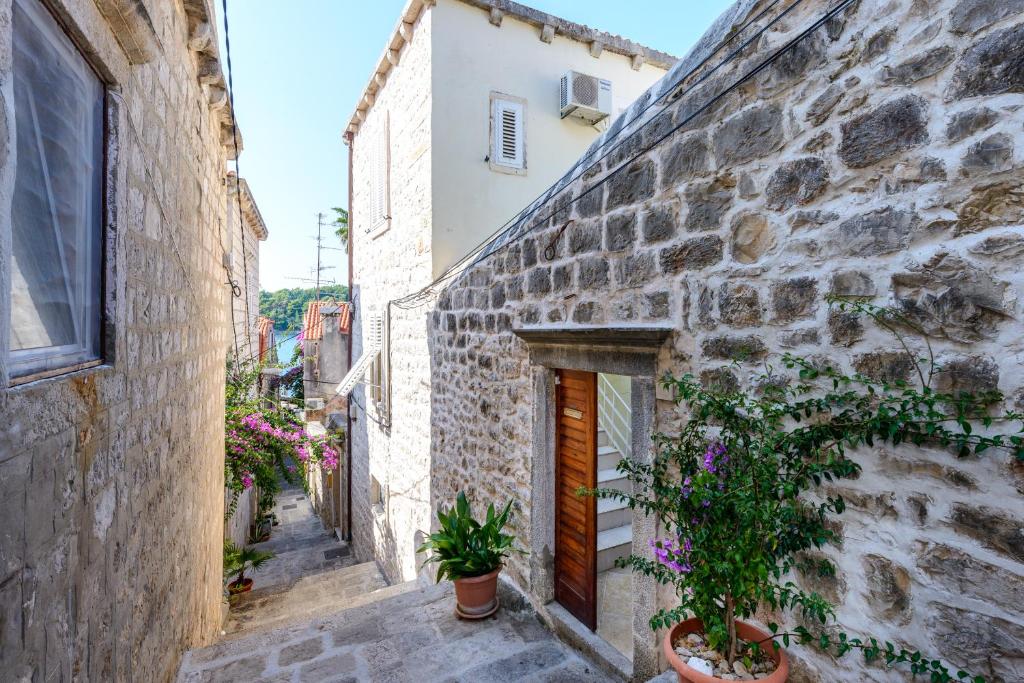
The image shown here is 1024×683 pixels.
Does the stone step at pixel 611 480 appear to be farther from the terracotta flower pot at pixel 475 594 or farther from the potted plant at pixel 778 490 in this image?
the potted plant at pixel 778 490

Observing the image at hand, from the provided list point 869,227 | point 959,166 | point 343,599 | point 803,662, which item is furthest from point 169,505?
point 343,599

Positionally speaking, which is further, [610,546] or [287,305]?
[287,305]

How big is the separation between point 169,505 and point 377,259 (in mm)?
Answer: 6255

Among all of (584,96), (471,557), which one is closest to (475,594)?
(471,557)

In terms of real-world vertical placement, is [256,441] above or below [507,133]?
below

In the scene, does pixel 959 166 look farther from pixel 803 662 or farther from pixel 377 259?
pixel 377 259

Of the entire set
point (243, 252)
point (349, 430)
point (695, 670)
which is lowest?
point (349, 430)

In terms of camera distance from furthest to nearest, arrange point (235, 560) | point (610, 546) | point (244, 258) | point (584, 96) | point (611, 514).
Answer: point (244, 258) → point (235, 560) → point (584, 96) → point (611, 514) → point (610, 546)

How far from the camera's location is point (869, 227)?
5.51 feet

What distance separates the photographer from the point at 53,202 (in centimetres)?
150

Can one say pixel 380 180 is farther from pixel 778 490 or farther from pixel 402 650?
pixel 778 490

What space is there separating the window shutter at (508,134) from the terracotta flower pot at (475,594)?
506cm

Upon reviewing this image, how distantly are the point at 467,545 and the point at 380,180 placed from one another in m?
6.43

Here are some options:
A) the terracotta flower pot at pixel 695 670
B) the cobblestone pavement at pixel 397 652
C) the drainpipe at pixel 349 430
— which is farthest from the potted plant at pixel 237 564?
the terracotta flower pot at pixel 695 670
